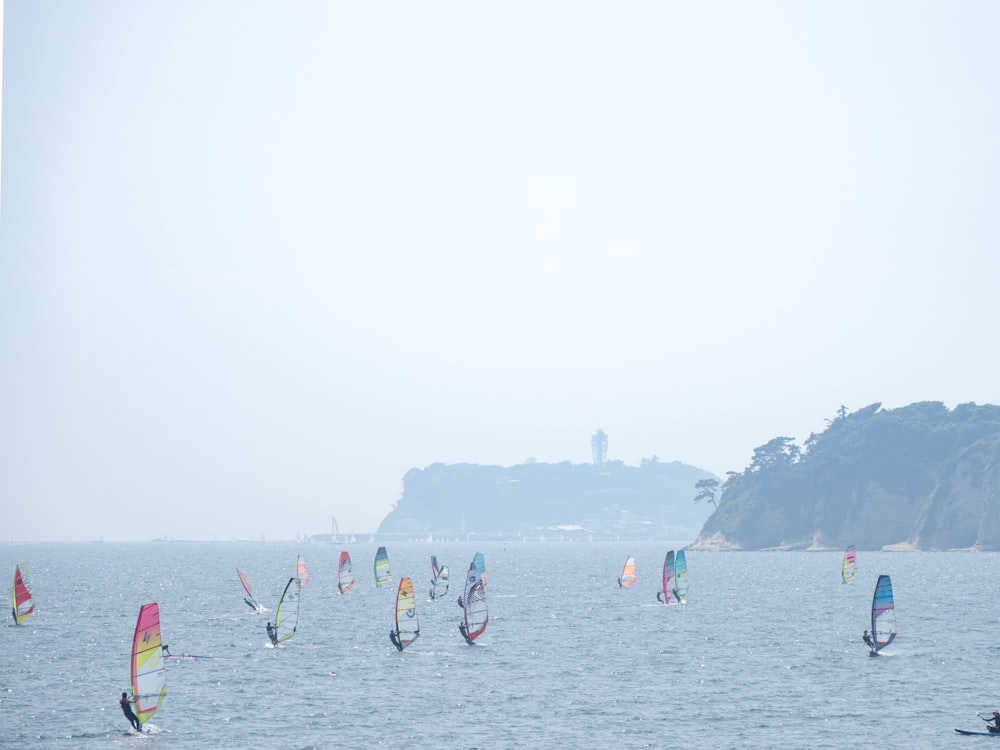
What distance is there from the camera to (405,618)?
6950 cm

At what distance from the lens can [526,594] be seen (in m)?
123

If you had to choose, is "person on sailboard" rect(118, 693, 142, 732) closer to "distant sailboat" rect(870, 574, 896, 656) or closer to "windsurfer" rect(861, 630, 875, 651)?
"distant sailboat" rect(870, 574, 896, 656)

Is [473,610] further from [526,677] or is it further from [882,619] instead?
[882,619]

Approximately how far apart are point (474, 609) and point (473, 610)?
20 cm

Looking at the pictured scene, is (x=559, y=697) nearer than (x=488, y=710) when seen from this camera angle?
No

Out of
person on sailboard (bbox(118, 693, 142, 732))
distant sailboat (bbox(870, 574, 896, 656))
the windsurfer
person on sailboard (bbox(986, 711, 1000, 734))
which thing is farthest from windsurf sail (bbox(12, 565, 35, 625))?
person on sailboard (bbox(986, 711, 1000, 734))

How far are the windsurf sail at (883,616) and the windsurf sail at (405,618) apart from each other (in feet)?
80.1

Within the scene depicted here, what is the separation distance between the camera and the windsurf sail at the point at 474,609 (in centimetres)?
7019

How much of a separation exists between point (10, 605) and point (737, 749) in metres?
81.7

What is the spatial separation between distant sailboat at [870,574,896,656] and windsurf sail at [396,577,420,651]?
2441cm

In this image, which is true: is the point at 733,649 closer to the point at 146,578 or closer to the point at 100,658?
the point at 100,658

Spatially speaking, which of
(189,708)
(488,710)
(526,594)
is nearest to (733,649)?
(488,710)

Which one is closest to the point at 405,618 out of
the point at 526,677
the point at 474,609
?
the point at 474,609

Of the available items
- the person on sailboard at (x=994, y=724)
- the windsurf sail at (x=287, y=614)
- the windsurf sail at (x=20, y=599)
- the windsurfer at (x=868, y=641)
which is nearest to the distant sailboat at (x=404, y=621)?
the windsurf sail at (x=287, y=614)
